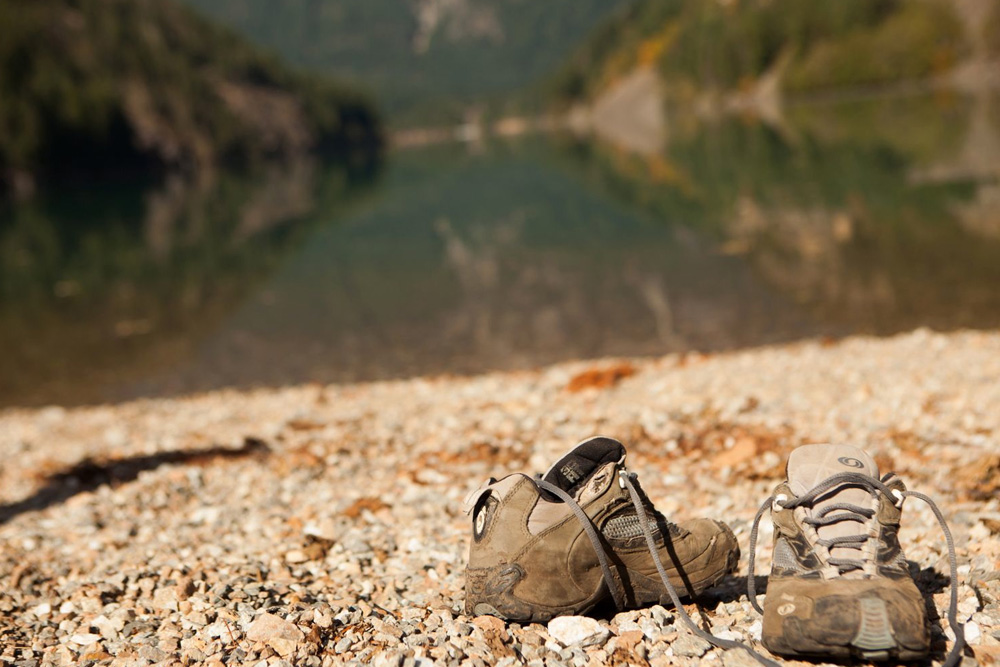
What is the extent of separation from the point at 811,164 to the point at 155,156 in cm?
15173

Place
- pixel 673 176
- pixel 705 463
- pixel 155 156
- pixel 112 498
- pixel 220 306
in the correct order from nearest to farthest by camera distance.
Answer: pixel 705 463 → pixel 112 498 → pixel 220 306 → pixel 673 176 → pixel 155 156

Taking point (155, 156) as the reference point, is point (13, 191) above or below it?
below

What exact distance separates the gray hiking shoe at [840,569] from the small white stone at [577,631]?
0.97 metres

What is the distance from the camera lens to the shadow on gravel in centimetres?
999

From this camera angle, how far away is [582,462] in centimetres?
544

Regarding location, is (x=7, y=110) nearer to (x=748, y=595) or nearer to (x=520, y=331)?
(x=520, y=331)

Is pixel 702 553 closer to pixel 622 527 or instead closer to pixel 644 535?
pixel 644 535

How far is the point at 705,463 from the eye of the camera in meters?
8.81

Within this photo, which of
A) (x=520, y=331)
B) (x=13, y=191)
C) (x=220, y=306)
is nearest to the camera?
(x=520, y=331)

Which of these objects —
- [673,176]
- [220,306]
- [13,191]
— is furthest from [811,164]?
[13,191]

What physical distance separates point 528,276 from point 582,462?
77.2ft

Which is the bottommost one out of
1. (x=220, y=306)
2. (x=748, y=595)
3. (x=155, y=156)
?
(x=748, y=595)

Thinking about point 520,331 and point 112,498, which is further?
point 520,331

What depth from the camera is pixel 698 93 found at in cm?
17588
